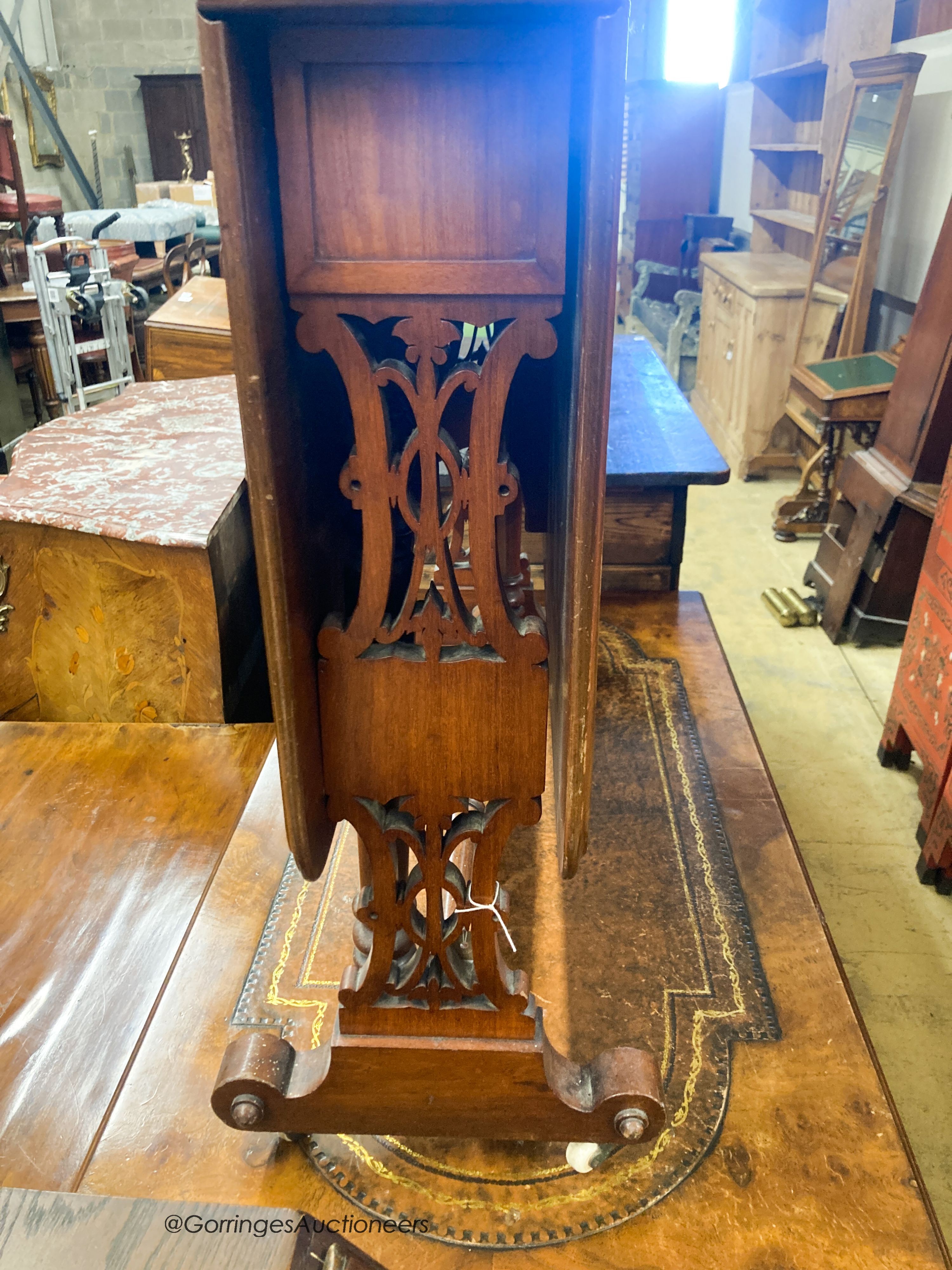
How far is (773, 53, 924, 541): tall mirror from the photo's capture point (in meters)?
3.38

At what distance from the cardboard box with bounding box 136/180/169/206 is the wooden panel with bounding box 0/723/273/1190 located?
410 inches

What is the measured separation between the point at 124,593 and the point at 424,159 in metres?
1.56

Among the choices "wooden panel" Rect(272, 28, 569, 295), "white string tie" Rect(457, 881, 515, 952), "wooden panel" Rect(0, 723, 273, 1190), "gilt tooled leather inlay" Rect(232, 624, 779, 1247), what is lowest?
"wooden panel" Rect(0, 723, 273, 1190)

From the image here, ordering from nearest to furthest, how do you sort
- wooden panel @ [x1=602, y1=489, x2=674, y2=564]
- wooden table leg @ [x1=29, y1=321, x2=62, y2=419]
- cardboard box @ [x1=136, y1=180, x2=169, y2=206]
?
wooden panel @ [x1=602, y1=489, x2=674, y2=564] → wooden table leg @ [x1=29, y1=321, x2=62, y2=419] → cardboard box @ [x1=136, y1=180, x2=169, y2=206]

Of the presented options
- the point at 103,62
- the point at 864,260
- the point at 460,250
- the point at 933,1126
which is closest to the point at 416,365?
the point at 460,250

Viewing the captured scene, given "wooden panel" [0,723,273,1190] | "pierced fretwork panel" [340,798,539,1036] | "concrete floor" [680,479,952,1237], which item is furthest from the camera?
"concrete floor" [680,479,952,1237]

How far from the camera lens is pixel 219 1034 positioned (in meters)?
1.30

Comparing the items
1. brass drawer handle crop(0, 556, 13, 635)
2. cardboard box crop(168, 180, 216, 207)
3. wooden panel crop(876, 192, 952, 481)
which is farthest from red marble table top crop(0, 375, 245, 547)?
cardboard box crop(168, 180, 216, 207)

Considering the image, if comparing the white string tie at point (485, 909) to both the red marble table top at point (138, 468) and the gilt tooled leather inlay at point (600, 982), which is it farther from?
the red marble table top at point (138, 468)

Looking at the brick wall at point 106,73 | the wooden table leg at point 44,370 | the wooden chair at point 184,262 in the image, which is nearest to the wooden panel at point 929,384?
the wooden table leg at point 44,370

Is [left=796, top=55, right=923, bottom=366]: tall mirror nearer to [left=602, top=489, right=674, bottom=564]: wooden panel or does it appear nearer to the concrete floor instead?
the concrete floor

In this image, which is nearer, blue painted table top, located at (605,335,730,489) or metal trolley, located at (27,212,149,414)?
blue painted table top, located at (605,335,730,489)

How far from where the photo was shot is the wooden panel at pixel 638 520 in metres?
2.58

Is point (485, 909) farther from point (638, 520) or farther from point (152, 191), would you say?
point (152, 191)
